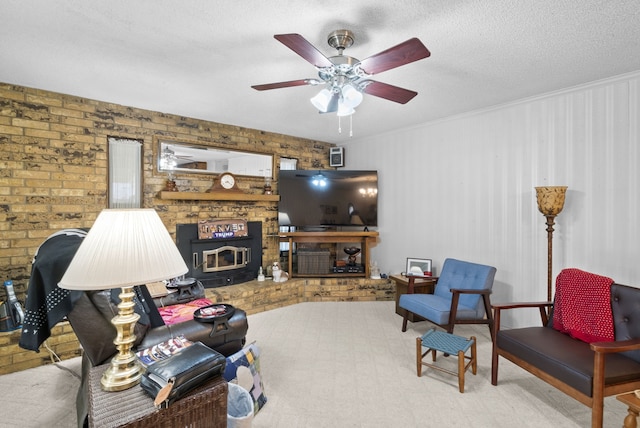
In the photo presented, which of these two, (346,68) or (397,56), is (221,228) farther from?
(397,56)

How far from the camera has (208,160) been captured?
166 inches

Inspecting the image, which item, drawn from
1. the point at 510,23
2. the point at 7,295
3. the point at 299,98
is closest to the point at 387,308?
the point at 299,98

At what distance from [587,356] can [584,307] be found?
438mm

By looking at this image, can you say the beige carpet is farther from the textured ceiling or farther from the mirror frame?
the textured ceiling

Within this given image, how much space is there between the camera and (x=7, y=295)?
109 inches

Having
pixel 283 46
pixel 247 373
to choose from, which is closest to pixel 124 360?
pixel 247 373

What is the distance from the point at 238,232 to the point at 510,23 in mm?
3738

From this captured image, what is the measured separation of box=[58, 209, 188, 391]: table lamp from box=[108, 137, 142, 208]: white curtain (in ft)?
8.62

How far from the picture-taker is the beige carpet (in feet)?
6.56

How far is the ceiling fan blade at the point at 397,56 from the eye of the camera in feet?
5.14

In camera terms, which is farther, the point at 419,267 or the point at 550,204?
the point at 419,267

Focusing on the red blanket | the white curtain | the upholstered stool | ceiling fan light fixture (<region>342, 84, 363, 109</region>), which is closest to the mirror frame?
the white curtain

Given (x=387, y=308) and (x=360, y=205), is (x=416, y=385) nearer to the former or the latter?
(x=387, y=308)

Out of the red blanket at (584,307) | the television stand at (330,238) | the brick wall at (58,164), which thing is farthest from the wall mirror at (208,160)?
the red blanket at (584,307)
